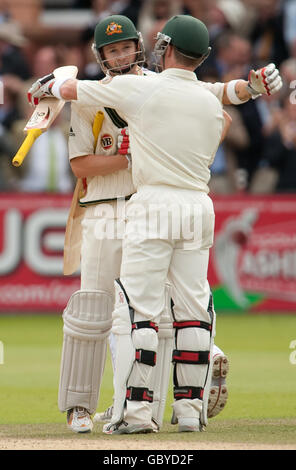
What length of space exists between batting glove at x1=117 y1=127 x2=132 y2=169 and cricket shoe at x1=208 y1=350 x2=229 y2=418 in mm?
1276

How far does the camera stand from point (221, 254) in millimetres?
13039

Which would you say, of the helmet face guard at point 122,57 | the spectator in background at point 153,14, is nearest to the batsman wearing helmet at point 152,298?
the helmet face guard at point 122,57

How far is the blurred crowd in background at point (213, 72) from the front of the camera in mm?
13234

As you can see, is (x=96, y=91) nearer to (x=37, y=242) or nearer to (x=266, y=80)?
(x=266, y=80)

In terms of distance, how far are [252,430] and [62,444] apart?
3.94ft

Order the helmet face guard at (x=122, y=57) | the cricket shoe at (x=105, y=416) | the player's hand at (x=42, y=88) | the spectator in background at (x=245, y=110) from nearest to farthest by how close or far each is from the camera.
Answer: the player's hand at (x=42, y=88) < the helmet face guard at (x=122, y=57) < the cricket shoe at (x=105, y=416) < the spectator in background at (x=245, y=110)

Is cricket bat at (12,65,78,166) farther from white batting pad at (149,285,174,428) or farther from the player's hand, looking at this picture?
white batting pad at (149,285,174,428)

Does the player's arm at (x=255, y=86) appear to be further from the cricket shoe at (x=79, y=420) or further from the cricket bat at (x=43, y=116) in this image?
the cricket shoe at (x=79, y=420)

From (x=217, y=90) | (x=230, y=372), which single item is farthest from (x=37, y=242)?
(x=217, y=90)

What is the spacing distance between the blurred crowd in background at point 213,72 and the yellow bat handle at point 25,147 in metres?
6.71

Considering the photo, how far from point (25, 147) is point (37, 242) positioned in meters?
6.75

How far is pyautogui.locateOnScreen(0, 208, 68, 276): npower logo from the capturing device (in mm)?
12805

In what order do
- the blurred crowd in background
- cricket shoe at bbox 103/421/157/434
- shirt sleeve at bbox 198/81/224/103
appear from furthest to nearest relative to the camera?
the blurred crowd in background
shirt sleeve at bbox 198/81/224/103
cricket shoe at bbox 103/421/157/434

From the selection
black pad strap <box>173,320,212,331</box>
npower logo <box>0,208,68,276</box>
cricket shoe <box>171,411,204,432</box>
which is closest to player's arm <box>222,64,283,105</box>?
black pad strap <box>173,320,212,331</box>
